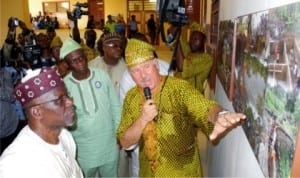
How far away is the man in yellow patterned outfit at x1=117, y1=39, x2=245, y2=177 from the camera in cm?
170

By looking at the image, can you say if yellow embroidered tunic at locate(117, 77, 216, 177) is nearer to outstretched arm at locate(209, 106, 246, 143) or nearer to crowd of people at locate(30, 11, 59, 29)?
outstretched arm at locate(209, 106, 246, 143)

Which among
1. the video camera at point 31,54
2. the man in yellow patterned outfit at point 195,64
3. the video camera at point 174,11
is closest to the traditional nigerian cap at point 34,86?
the video camera at point 174,11

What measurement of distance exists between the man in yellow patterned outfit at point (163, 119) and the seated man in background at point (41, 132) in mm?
368

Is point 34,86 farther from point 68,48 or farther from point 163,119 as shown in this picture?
point 68,48

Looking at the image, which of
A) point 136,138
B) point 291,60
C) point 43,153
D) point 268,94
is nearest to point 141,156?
point 136,138

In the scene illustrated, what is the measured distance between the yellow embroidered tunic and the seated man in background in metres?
0.43

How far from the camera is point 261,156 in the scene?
128 cm

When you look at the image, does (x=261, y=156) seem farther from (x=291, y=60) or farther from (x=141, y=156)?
(x=141, y=156)

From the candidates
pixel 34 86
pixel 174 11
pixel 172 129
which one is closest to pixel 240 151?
pixel 172 129

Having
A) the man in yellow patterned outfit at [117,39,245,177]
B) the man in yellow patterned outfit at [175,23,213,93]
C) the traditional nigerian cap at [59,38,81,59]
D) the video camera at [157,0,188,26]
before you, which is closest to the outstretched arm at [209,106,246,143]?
the man in yellow patterned outfit at [117,39,245,177]

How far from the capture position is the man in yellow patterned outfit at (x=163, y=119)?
170cm

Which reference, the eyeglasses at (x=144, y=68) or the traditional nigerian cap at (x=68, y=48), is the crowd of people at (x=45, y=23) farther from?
→ the eyeglasses at (x=144, y=68)

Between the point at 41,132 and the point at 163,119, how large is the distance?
614 millimetres

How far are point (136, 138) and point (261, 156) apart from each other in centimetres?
68
